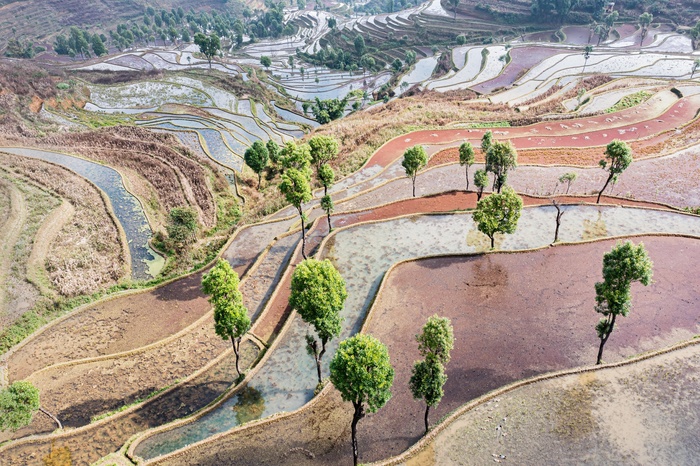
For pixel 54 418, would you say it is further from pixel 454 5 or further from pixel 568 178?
pixel 454 5

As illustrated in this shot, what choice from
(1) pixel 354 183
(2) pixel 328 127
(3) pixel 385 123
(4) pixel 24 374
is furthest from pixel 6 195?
(3) pixel 385 123

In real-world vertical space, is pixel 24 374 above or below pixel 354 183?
below

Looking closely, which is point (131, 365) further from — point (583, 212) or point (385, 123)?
point (385, 123)

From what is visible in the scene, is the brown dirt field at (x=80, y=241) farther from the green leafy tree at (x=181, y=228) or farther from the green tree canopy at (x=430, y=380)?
the green tree canopy at (x=430, y=380)

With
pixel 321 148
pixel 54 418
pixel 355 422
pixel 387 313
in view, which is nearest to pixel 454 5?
pixel 321 148

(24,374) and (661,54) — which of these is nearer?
(24,374)

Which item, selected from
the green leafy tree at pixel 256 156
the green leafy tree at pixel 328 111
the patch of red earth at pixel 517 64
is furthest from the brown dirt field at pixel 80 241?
the patch of red earth at pixel 517 64
